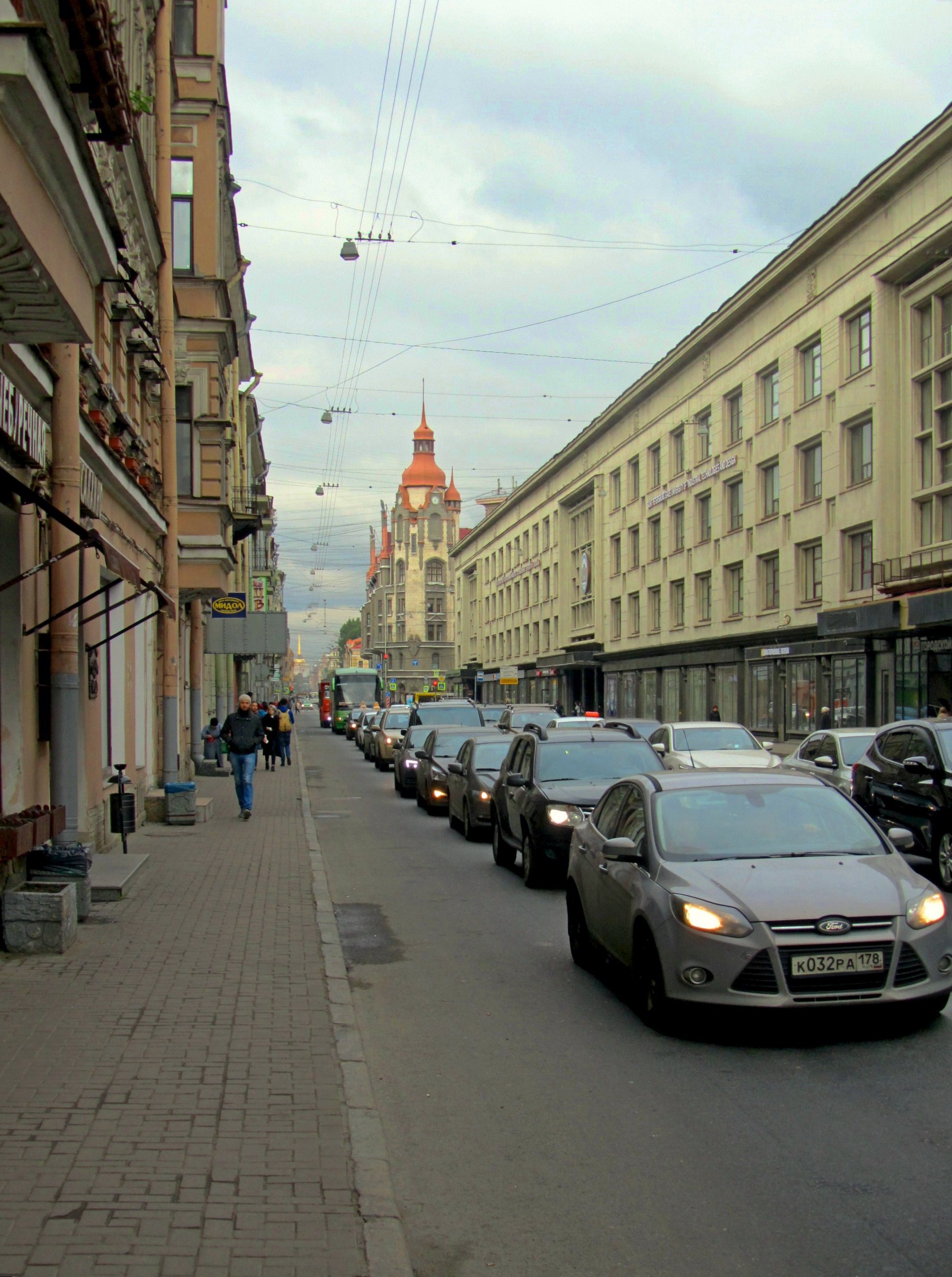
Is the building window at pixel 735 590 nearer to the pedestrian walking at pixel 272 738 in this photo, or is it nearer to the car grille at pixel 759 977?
the pedestrian walking at pixel 272 738

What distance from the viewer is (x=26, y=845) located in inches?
345

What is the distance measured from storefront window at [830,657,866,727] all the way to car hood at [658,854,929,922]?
28.0 meters

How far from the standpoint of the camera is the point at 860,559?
35.2 meters

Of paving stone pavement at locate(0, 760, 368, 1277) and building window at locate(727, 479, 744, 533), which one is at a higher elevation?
building window at locate(727, 479, 744, 533)

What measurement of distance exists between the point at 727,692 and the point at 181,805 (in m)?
29.0

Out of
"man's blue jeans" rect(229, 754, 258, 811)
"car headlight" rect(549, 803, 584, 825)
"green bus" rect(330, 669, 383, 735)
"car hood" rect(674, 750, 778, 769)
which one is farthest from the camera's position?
"green bus" rect(330, 669, 383, 735)

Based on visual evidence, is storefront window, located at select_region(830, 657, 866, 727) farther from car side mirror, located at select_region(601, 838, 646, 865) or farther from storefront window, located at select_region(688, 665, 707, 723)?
car side mirror, located at select_region(601, 838, 646, 865)

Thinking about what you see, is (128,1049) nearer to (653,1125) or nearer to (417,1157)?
(417,1157)

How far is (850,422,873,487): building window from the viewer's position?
113ft

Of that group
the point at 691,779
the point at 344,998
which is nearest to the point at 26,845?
the point at 344,998

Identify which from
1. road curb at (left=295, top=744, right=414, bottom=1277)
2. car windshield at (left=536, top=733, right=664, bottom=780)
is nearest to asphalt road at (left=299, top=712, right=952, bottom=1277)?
road curb at (left=295, top=744, right=414, bottom=1277)

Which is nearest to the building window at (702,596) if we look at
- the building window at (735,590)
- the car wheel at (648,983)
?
the building window at (735,590)

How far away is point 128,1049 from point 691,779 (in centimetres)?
380

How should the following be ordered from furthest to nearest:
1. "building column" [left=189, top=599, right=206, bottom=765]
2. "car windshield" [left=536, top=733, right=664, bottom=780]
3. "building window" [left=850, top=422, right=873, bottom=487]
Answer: "building window" [left=850, top=422, right=873, bottom=487], "building column" [left=189, top=599, right=206, bottom=765], "car windshield" [left=536, top=733, right=664, bottom=780]
